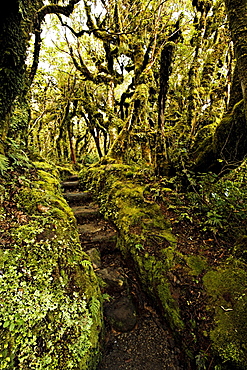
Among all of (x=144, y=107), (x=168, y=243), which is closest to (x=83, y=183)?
(x=144, y=107)

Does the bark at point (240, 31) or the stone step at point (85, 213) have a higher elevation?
the bark at point (240, 31)

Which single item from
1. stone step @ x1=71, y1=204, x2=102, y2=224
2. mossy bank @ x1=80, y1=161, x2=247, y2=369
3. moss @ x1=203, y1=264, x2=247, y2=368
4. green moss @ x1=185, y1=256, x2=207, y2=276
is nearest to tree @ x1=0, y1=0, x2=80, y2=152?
stone step @ x1=71, y1=204, x2=102, y2=224

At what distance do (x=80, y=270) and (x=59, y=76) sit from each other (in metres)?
12.4

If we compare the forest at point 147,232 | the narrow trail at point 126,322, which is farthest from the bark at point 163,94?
the narrow trail at point 126,322

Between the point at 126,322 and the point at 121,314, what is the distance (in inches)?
5.8

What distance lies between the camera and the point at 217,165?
175 inches

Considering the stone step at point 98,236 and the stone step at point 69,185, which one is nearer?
the stone step at point 98,236

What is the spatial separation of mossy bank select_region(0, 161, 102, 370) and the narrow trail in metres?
0.55

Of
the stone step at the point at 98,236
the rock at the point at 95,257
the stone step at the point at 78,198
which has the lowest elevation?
the rock at the point at 95,257

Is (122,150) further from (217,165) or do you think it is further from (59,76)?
(59,76)

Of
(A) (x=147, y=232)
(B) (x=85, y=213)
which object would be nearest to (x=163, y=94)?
(A) (x=147, y=232)

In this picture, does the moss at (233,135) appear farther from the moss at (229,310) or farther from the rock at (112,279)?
the rock at (112,279)

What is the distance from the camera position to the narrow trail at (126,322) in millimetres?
2801

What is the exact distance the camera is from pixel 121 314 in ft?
11.0
